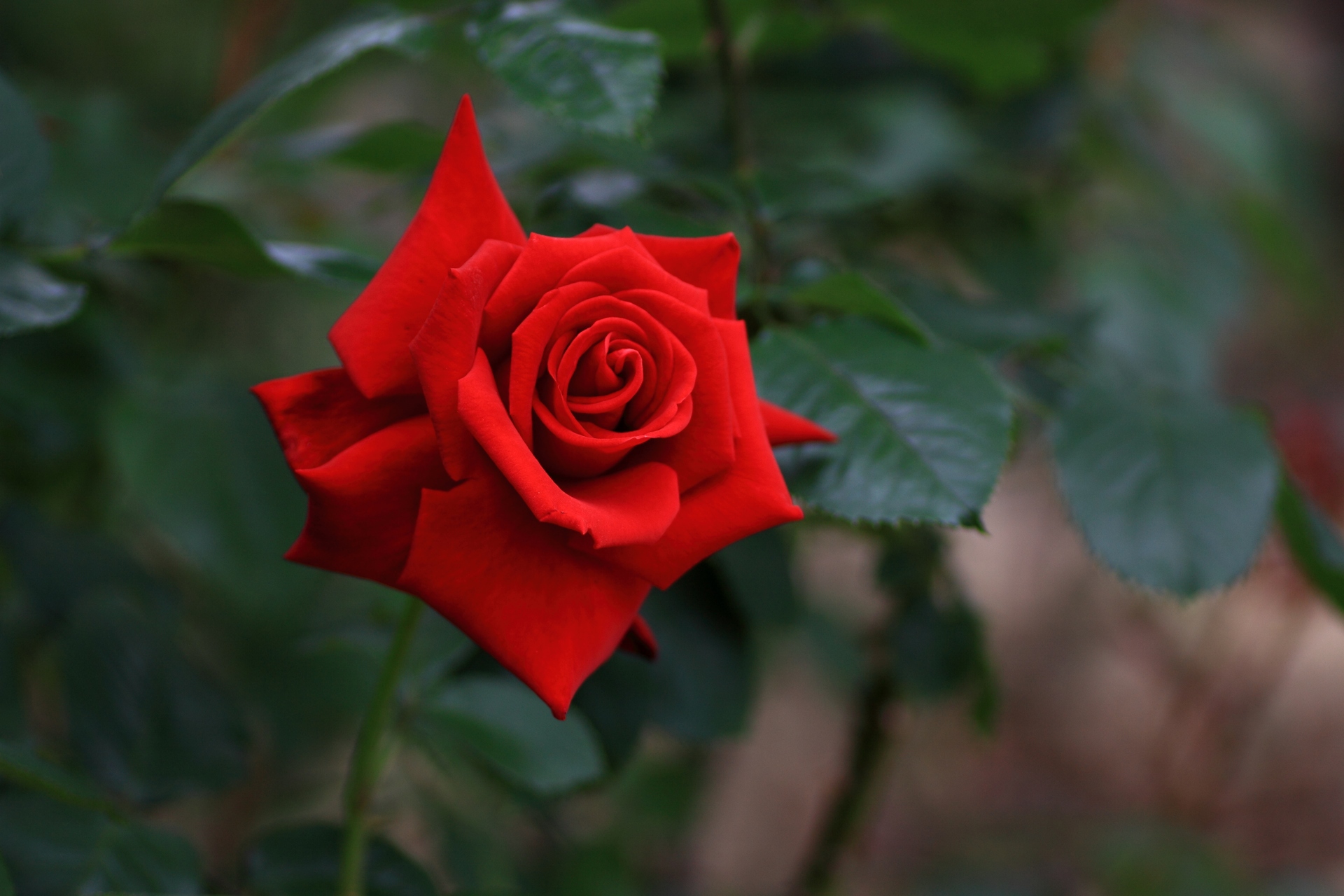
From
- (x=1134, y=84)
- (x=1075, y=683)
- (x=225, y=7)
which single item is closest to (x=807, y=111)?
(x=1134, y=84)

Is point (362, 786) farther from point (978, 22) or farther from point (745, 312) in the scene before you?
point (978, 22)

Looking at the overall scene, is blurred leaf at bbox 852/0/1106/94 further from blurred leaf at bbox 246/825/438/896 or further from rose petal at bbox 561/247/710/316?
blurred leaf at bbox 246/825/438/896

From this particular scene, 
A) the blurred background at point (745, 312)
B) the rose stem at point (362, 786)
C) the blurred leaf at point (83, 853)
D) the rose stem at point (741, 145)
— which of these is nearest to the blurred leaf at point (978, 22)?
the blurred background at point (745, 312)

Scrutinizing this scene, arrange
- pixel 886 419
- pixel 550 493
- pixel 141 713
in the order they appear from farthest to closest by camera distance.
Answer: pixel 141 713 < pixel 886 419 < pixel 550 493

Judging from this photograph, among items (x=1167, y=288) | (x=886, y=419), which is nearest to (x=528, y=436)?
(x=886, y=419)

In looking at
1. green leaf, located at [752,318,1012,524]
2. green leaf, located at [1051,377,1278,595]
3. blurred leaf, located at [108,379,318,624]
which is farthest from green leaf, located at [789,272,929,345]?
blurred leaf, located at [108,379,318,624]

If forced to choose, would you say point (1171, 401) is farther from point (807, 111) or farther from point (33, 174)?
point (33, 174)
